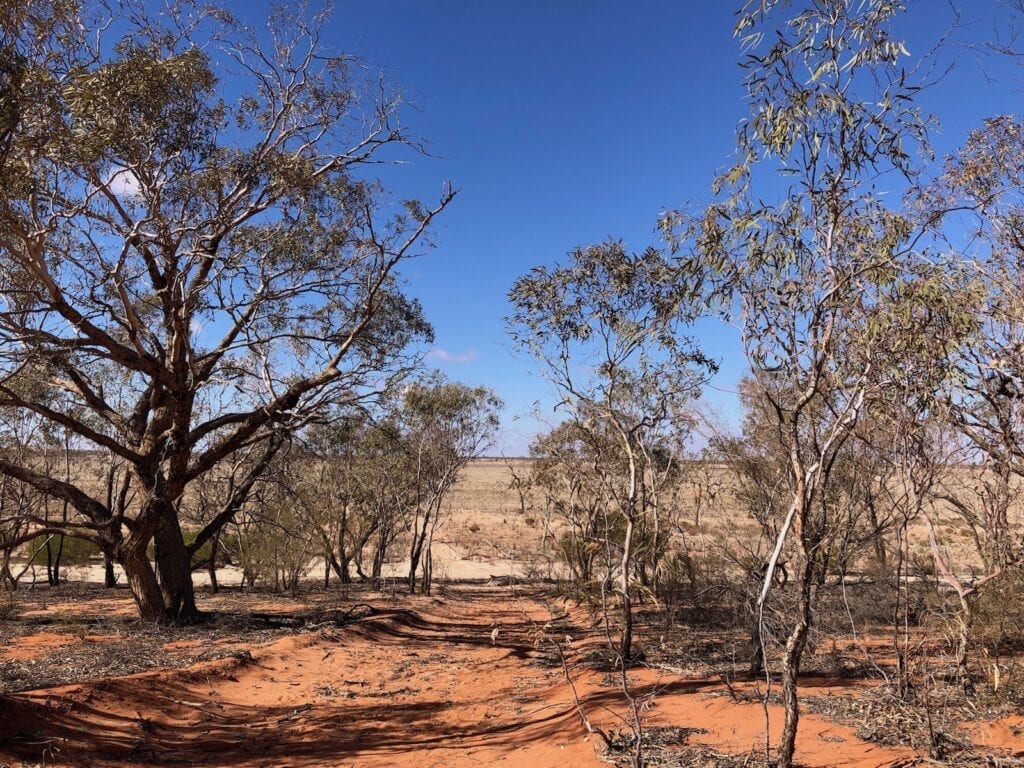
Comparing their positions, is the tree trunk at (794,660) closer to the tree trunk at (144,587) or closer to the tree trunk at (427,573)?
the tree trunk at (144,587)

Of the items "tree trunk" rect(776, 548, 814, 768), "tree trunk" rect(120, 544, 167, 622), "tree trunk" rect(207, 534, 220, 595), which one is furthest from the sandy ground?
"tree trunk" rect(207, 534, 220, 595)

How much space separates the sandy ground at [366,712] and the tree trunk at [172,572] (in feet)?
3.49

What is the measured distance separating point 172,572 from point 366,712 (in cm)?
530

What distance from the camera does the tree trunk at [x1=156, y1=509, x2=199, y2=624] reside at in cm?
1141

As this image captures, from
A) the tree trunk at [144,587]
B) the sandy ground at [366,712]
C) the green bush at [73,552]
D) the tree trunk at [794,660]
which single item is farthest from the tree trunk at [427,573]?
the tree trunk at [794,660]

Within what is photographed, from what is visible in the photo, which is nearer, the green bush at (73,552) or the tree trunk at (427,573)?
the tree trunk at (427,573)

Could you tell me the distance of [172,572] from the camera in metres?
11.5

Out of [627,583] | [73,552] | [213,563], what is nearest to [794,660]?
[627,583]

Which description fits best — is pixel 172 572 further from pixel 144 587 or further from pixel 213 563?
pixel 213 563

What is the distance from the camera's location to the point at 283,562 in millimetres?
17875

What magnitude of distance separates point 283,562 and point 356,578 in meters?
6.26

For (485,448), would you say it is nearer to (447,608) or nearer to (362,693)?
(447,608)

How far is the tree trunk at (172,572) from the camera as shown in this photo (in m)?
11.4

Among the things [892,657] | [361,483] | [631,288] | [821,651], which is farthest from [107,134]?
[361,483]
